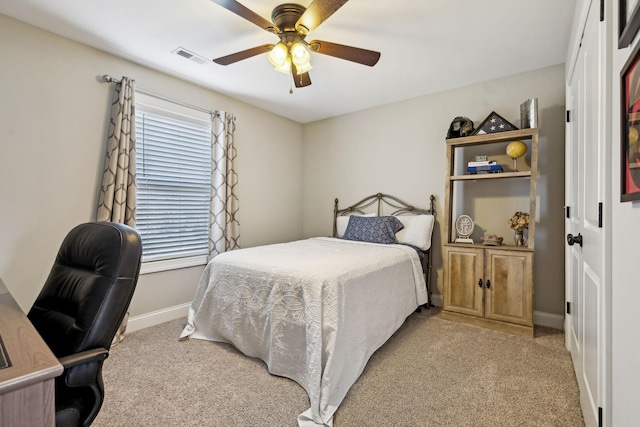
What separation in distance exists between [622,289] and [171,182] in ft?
11.1

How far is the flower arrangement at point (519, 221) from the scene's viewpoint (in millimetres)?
2656

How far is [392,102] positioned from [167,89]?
2.63 metres

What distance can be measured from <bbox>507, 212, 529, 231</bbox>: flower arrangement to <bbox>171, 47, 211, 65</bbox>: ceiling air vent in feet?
10.6

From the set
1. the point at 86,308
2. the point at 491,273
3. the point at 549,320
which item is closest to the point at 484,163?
the point at 491,273

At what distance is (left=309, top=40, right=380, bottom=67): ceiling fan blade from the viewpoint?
76.6 inches

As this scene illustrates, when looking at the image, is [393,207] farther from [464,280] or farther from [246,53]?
[246,53]

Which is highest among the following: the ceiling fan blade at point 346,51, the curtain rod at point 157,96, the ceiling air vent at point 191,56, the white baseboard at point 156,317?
the ceiling air vent at point 191,56

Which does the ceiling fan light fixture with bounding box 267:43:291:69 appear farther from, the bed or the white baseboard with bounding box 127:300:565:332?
the white baseboard with bounding box 127:300:565:332

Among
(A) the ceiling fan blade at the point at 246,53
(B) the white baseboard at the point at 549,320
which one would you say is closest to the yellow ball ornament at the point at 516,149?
(B) the white baseboard at the point at 549,320

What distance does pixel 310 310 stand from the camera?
1.76 metres

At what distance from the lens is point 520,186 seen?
291 centimetres

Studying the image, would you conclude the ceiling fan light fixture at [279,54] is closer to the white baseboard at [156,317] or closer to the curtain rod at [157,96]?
the curtain rod at [157,96]

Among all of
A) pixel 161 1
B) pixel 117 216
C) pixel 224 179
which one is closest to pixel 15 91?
pixel 117 216

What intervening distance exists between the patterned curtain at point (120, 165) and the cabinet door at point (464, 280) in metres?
3.01
